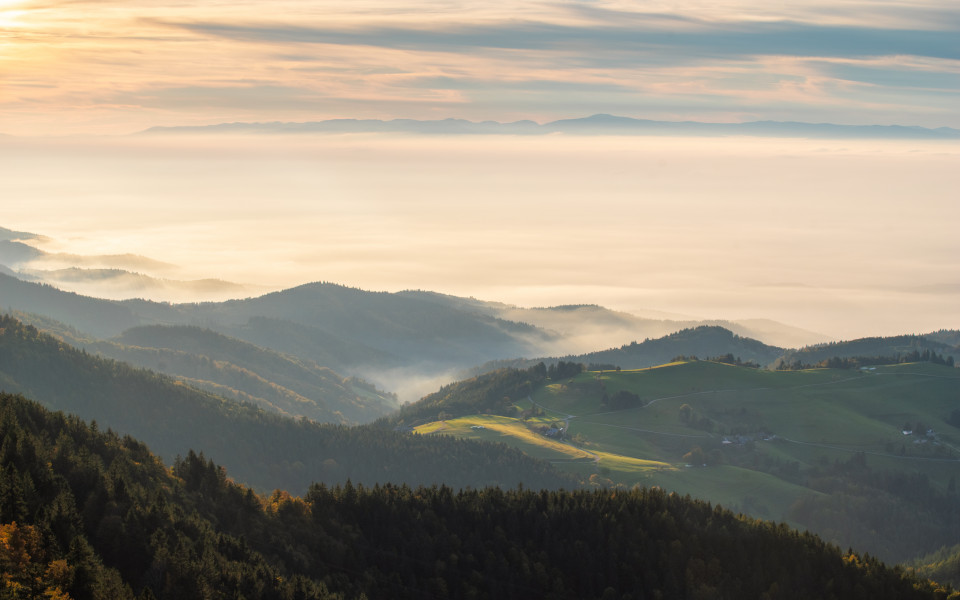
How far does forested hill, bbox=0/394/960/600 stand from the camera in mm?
70750

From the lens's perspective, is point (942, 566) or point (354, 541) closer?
point (354, 541)

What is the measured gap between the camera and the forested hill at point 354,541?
70.8 meters

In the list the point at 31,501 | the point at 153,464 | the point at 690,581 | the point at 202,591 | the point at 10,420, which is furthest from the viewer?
the point at 690,581

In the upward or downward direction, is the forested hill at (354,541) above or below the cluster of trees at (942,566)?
above

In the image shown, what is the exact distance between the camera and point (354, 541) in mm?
104750

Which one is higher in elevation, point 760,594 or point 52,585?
point 52,585

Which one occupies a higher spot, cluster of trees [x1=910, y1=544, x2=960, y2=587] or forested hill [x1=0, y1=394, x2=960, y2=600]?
forested hill [x1=0, y1=394, x2=960, y2=600]

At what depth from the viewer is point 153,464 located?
10250cm

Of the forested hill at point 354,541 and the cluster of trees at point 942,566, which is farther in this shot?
the cluster of trees at point 942,566

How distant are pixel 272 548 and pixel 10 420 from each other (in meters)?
26.5

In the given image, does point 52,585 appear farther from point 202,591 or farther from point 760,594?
point 760,594

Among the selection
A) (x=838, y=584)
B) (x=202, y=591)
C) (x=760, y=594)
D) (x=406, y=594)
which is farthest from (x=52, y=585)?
(x=838, y=584)

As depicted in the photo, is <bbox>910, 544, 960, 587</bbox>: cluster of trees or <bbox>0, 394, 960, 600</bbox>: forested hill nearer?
<bbox>0, 394, 960, 600</bbox>: forested hill

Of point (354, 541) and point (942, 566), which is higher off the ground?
point (354, 541)
